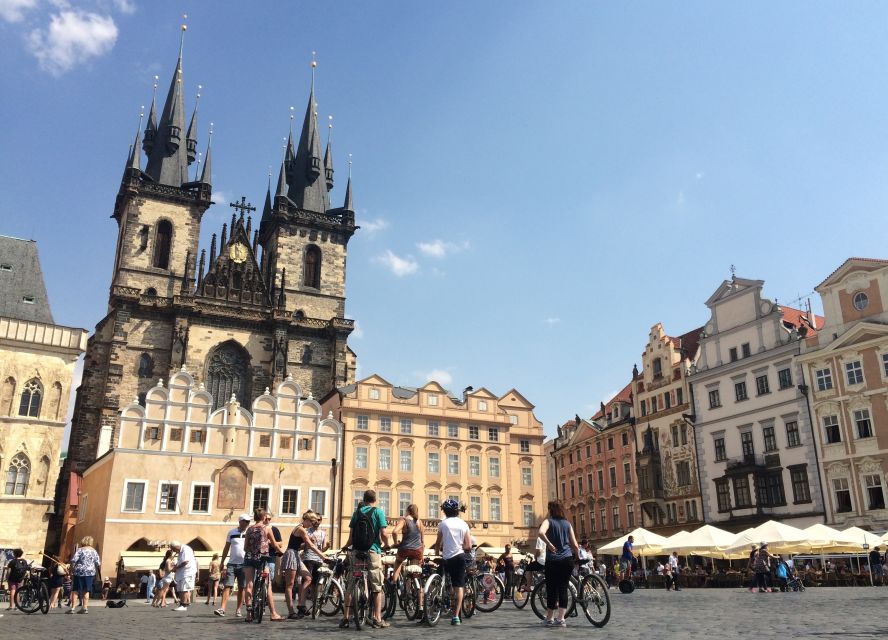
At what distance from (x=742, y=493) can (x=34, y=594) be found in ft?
112

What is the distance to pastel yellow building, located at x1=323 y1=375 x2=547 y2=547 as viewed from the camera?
4359cm

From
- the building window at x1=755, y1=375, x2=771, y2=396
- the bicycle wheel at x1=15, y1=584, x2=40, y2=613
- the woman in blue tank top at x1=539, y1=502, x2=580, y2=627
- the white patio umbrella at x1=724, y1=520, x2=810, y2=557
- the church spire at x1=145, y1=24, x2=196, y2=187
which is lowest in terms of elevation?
the bicycle wheel at x1=15, y1=584, x2=40, y2=613

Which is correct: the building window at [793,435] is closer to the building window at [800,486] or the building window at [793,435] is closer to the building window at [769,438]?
the building window at [769,438]

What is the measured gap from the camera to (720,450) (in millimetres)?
42844

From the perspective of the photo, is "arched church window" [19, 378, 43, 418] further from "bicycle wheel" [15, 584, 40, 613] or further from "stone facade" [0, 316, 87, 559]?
"bicycle wheel" [15, 584, 40, 613]

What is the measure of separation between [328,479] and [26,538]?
1460 centimetres

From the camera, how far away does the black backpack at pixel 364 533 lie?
10039 mm

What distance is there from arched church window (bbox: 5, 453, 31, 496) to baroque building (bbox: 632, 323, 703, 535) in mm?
33354

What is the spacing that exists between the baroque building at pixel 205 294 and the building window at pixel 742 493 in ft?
88.0

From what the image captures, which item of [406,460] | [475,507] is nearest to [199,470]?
[406,460]

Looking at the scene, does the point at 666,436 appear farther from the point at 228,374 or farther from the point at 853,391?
the point at 228,374

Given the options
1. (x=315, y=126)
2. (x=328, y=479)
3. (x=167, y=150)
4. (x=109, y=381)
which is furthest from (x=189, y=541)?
(x=315, y=126)

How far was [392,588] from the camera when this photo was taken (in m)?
12.0

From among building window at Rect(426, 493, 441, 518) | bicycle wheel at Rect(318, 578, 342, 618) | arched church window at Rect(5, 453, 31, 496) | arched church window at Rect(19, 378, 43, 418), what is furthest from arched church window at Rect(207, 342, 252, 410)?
bicycle wheel at Rect(318, 578, 342, 618)
